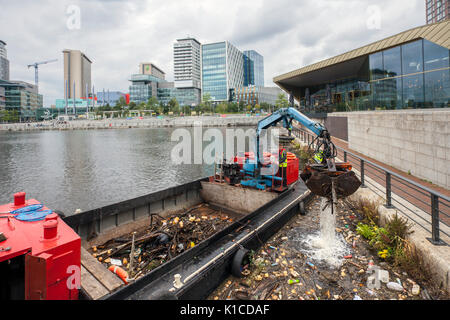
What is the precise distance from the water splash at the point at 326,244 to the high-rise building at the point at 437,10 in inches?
6704

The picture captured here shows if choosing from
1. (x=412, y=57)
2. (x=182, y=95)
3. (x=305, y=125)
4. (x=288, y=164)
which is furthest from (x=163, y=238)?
(x=182, y=95)

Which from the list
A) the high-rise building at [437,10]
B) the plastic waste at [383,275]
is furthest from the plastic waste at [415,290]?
the high-rise building at [437,10]

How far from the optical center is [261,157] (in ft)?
36.9

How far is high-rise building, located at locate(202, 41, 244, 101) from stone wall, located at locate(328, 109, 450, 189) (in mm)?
155033

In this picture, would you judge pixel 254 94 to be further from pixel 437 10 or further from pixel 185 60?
pixel 437 10

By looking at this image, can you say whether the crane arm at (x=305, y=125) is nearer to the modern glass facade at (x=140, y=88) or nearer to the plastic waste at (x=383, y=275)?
the plastic waste at (x=383, y=275)

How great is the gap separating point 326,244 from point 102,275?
577 cm

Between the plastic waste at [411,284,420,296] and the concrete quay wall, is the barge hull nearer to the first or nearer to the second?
the plastic waste at [411,284,420,296]

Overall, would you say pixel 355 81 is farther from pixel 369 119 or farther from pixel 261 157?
pixel 261 157

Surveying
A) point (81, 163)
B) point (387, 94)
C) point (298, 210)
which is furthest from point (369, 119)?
point (81, 163)

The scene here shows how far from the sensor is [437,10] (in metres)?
126

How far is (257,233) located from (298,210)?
3.22m

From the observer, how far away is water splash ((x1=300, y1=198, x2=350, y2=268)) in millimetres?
6179

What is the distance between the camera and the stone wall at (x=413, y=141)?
30.7 ft
